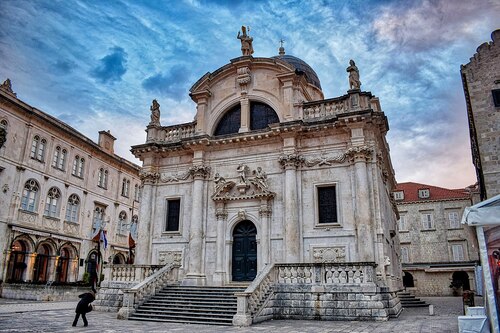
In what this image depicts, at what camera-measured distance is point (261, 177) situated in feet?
65.5

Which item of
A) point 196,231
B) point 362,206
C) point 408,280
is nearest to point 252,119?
point 196,231

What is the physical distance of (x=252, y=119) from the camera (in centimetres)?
2234

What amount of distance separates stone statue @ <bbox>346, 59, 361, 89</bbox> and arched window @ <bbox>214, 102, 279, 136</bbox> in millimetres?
4358

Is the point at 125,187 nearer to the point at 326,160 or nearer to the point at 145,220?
the point at 145,220

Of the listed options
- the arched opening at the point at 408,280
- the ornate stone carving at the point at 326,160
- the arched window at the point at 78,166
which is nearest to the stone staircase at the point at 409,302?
the ornate stone carving at the point at 326,160

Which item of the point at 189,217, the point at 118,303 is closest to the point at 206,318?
the point at 118,303

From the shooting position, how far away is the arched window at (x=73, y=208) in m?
32.5

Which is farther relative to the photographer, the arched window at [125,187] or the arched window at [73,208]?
the arched window at [125,187]

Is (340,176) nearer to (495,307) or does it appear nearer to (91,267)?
(495,307)

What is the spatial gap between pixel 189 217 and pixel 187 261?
233 centimetres

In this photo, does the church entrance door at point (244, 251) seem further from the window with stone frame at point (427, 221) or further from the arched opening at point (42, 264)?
the window with stone frame at point (427, 221)

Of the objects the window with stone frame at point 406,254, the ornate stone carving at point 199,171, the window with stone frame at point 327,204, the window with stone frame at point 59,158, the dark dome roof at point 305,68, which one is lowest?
A: the window with stone frame at point 406,254

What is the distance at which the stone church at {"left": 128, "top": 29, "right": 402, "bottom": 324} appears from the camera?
699 inches

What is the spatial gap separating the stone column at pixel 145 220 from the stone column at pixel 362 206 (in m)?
11.2
